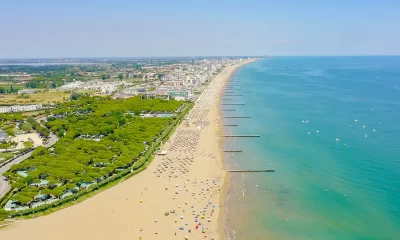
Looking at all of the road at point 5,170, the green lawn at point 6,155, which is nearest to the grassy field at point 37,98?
the green lawn at point 6,155

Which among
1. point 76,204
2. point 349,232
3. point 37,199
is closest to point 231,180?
point 349,232

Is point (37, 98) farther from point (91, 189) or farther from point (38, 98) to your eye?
point (91, 189)

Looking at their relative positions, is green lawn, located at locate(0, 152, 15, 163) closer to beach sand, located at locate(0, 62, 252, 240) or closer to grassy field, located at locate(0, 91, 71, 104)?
beach sand, located at locate(0, 62, 252, 240)

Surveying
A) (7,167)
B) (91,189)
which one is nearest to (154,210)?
(91,189)

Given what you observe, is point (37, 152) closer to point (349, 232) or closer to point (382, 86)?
point (349, 232)

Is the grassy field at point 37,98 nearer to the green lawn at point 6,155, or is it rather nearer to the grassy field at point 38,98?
the grassy field at point 38,98
